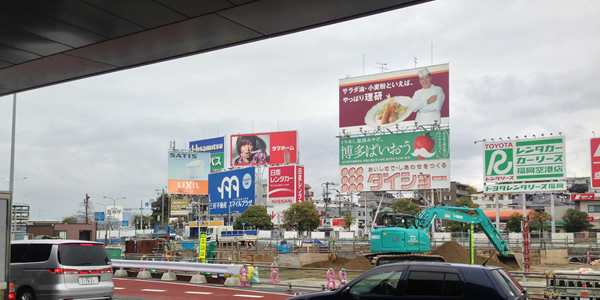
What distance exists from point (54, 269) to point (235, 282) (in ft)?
35.6

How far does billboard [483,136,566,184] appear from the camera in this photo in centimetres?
5234

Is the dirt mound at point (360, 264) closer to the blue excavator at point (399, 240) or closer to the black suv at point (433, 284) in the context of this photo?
the blue excavator at point (399, 240)

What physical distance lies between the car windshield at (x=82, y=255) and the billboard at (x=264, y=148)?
79464 millimetres

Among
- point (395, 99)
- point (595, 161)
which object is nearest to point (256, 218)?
point (395, 99)

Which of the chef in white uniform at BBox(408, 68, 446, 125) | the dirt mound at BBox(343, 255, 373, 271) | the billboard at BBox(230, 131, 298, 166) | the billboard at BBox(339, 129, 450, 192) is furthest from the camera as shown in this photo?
the billboard at BBox(230, 131, 298, 166)

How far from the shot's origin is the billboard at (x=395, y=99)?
190 ft

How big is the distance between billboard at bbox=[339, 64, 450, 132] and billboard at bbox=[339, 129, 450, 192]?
1547 millimetres

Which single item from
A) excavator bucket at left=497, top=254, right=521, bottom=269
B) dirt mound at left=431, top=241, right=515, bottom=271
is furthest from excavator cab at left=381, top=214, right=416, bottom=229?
excavator bucket at left=497, top=254, right=521, bottom=269

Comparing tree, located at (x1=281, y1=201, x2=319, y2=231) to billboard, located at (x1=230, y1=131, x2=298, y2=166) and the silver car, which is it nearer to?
billboard, located at (x1=230, y1=131, x2=298, y2=166)

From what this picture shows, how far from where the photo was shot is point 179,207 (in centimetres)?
10894

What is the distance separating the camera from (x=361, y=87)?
6156cm

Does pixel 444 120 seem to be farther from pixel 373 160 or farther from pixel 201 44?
pixel 201 44

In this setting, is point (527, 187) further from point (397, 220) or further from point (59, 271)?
point (59, 271)

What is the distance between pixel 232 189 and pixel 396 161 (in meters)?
18.5
